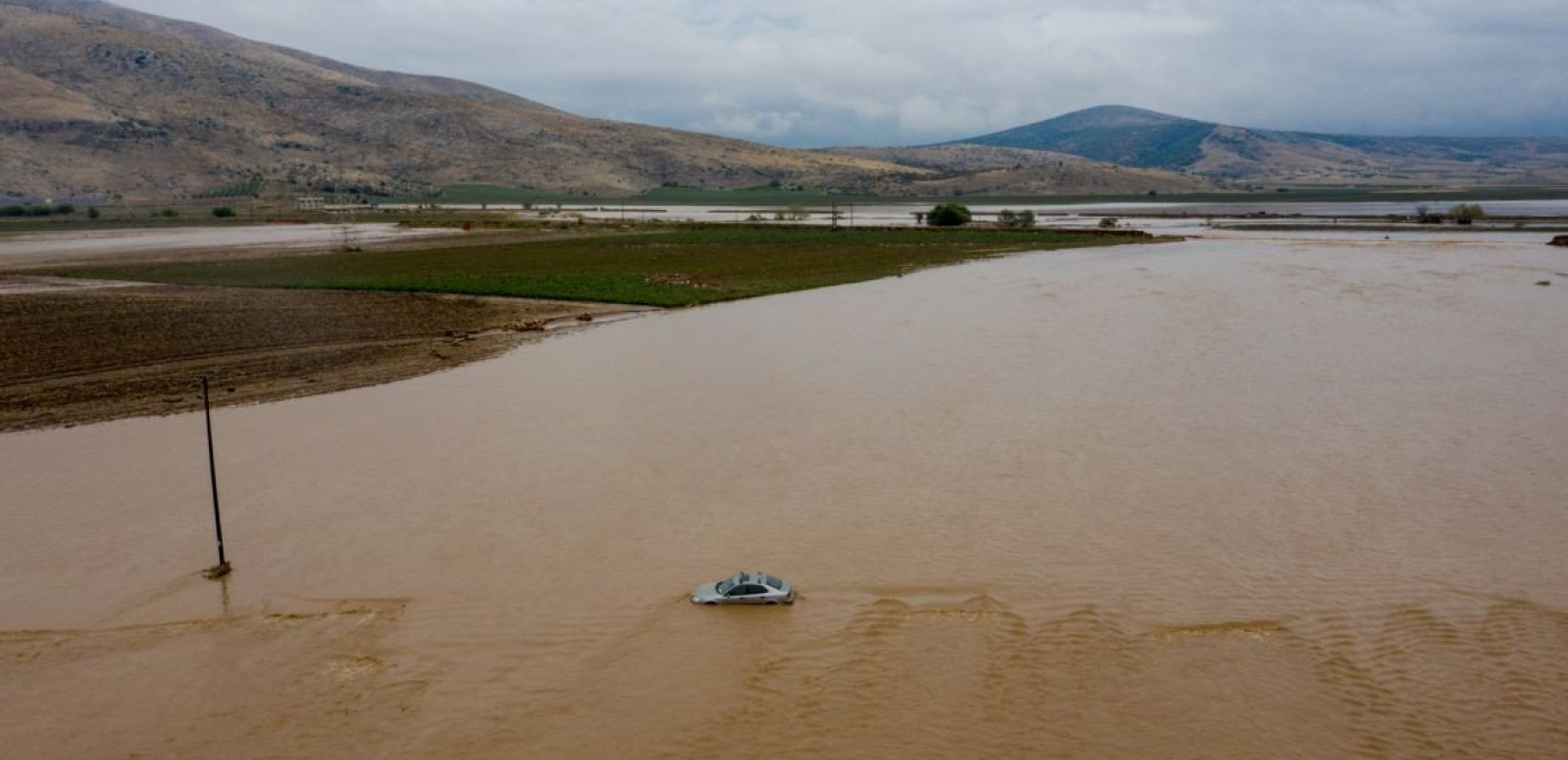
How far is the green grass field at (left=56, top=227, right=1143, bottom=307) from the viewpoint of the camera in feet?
157

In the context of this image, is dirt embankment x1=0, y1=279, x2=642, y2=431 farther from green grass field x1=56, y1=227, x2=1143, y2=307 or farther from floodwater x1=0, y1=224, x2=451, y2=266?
floodwater x1=0, y1=224, x2=451, y2=266

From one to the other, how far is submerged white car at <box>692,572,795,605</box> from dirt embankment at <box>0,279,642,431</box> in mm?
16742

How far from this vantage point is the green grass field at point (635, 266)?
47844 mm

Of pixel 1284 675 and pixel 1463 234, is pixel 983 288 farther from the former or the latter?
pixel 1463 234

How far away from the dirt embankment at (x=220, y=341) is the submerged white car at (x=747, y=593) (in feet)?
54.9

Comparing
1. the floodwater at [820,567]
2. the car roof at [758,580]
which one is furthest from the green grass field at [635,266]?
the car roof at [758,580]

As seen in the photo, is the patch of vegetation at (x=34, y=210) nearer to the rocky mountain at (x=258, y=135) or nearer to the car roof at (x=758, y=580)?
the rocky mountain at (x=258, y=135)

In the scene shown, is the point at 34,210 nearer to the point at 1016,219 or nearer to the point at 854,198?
the point at 1016,219

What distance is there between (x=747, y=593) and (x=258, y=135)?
16042 centimetres

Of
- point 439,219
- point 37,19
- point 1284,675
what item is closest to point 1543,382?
point 1284,675

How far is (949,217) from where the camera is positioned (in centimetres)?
9325

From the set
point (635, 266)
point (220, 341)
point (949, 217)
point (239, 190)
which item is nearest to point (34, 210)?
point (239, 190)

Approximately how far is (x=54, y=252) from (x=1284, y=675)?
7743 centimetres

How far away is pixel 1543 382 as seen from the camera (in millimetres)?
26375
